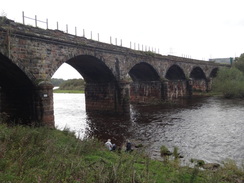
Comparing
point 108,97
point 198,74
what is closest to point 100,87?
point 108,97

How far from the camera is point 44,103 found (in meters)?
16.8

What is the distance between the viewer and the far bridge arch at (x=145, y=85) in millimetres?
37359

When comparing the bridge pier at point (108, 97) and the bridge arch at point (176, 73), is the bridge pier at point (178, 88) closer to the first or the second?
the bridge arch at point (176, 73)

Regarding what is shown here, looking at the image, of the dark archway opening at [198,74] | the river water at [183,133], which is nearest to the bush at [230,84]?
the dark archway opening at [198,74]

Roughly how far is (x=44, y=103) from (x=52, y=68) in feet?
10.9

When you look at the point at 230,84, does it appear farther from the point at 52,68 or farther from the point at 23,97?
the point at 23,97

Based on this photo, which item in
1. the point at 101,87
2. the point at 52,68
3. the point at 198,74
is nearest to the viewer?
the point at 52,68

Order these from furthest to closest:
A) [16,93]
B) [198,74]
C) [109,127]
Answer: [198,74] < [109,127] < [16,93]

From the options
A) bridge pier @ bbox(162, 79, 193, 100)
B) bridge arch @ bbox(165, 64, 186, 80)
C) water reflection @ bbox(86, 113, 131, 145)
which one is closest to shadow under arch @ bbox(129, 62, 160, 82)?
bridge pier @ bbox(162, 79, 193, 100)

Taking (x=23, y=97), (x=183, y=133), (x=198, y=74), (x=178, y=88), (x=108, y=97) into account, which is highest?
(x=198, y=74)

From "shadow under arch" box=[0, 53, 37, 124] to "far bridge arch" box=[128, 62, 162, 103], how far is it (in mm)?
20664

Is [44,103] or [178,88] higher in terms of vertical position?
[178,88]

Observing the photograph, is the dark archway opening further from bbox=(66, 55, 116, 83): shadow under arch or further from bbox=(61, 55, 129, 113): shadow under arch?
bbox=(66, 55, 116, 83): shadow under arch

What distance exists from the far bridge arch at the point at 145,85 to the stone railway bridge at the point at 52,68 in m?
0.21
